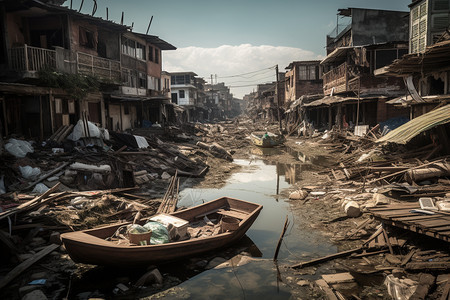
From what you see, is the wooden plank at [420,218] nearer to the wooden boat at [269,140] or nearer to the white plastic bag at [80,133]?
the white plastic bag at [80,133]

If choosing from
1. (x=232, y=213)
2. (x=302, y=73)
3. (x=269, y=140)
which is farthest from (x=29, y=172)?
(x=302, y=73)

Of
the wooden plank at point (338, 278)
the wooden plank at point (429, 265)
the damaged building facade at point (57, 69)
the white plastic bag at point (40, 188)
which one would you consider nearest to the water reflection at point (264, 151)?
the damaged building facade at point (57, 69)

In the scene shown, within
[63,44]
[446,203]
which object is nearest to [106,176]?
[63,44]

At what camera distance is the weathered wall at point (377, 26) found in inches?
1117

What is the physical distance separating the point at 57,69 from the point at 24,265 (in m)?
13.2

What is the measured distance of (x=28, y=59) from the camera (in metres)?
15.4

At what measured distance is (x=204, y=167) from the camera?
19.0 meters

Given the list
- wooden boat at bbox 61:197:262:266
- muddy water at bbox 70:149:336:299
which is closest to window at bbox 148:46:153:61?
muddy water at bbox 70:149:336:299

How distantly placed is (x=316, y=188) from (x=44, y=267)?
1058 centimetres

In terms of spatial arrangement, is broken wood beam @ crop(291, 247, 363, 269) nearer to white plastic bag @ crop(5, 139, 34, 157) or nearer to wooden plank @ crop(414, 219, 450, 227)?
wooden plank @ crop(414, 219, 450, 227)

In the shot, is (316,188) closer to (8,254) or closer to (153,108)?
(8,254)

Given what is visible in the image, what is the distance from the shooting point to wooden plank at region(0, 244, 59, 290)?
6136 mm

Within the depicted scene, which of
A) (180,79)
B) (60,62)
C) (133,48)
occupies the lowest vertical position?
(60,62)

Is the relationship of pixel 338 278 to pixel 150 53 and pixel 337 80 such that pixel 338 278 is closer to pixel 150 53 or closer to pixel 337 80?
pixel 337 80
